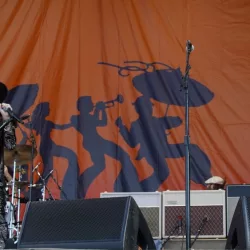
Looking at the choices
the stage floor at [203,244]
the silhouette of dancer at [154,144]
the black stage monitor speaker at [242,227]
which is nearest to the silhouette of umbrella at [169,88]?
the silhouette of dancer at [154,144]

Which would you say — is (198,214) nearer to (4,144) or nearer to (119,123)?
(119,123)

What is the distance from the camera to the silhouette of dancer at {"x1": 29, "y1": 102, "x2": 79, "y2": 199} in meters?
6.71

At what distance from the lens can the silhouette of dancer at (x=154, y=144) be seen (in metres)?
6.61

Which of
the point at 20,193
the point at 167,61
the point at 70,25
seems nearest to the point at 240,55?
the point at 167,61

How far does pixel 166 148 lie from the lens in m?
6.68

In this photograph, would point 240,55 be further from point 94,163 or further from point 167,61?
point 94,163

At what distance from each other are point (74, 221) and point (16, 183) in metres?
3.68

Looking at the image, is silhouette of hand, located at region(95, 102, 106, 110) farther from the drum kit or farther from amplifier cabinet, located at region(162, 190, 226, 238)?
amplifier cabinet, located at region(162, 190, 226, 238)

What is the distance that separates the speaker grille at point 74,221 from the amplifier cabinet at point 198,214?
8.01ft

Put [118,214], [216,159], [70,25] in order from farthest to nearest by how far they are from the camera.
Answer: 1. [70,25]
2. [216,159]
3. [118,214]

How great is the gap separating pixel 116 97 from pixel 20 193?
61.3 inches

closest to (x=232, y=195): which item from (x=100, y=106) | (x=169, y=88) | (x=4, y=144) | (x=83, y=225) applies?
(x=169, y=88)

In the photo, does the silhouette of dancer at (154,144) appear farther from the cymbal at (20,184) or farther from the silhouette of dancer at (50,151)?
the cymbal at (20,184)

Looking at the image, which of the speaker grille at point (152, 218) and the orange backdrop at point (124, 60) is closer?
the speaker grille at point (152, 218)
